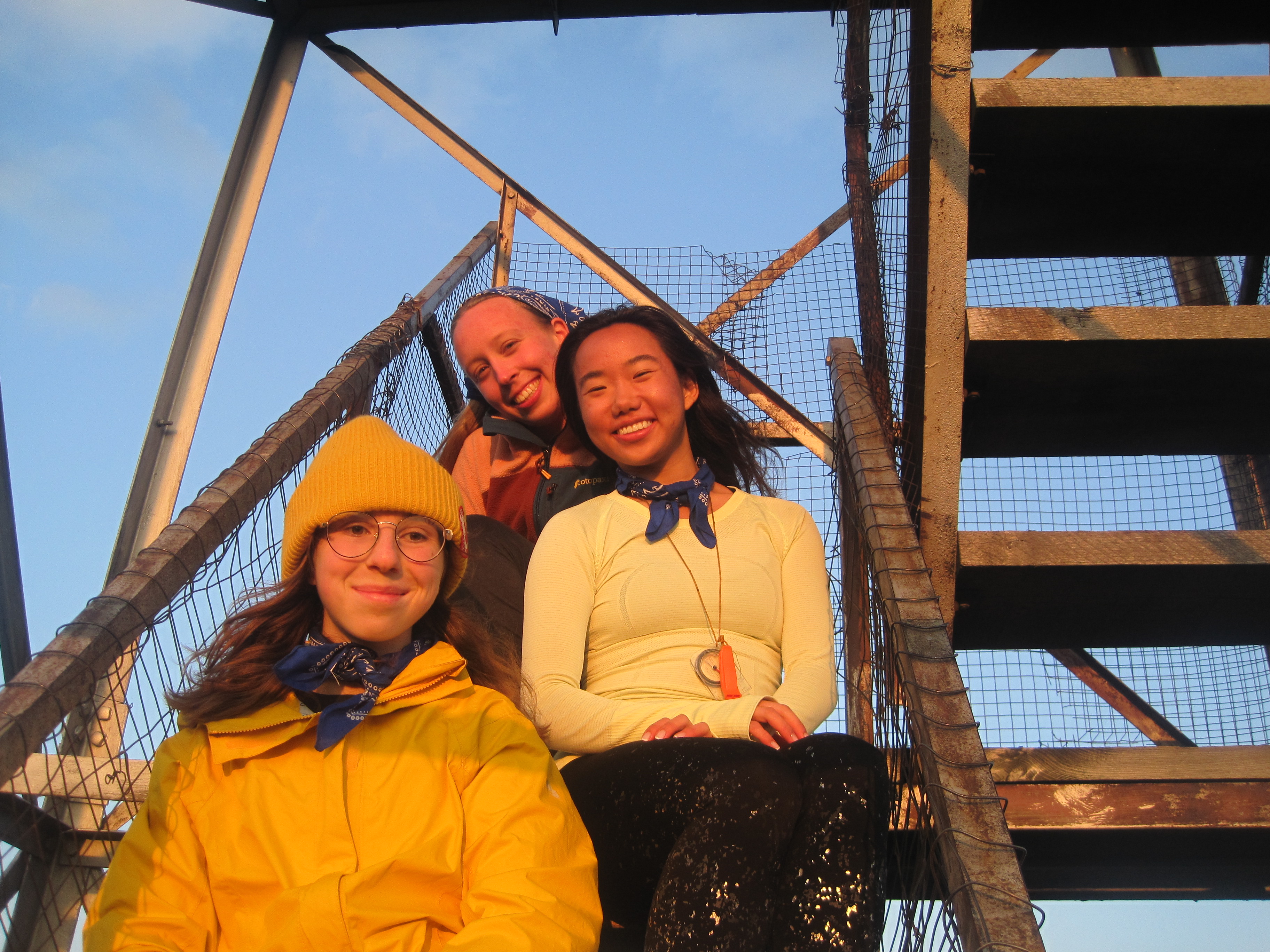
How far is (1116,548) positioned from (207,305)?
281 cm

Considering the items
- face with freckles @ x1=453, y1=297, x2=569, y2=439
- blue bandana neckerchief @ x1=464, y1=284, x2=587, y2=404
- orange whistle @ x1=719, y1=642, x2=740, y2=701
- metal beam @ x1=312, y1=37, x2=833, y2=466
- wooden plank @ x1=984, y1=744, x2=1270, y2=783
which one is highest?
metal beam @ x1=312, y1=37, x2=833, y2=466

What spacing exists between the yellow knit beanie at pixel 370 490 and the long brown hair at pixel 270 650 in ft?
0.16

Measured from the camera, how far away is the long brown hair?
1.53 meters

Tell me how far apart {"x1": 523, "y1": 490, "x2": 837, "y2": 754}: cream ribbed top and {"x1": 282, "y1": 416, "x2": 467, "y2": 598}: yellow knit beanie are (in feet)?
0.78

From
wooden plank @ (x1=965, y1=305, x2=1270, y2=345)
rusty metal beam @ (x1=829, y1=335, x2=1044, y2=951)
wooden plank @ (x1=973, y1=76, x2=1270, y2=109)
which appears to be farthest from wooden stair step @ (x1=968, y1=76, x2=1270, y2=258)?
rusty metal beam @ (x1=829, y1=335, x2=1044, y2=951)

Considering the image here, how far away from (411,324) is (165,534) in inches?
60.9

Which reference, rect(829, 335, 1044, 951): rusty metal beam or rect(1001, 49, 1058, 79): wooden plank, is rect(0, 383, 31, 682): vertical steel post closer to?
rect(829, 335, 1044, 951): rusty metal beam

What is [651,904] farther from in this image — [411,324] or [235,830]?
[411,324]

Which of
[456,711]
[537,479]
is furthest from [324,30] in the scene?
[456,711]

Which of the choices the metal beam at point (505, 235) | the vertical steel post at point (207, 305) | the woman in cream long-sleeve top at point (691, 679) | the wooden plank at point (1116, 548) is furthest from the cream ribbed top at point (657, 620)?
the metal beam at point (505, 235)

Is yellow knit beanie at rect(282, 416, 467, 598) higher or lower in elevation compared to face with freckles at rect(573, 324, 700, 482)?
lower

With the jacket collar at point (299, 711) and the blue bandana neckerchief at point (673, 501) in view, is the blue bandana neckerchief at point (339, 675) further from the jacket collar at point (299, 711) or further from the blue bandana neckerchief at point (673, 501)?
the blue bandana neckerchief at point (673, 501)

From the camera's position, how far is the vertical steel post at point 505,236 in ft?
14.1

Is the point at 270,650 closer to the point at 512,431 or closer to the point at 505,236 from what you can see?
the point at 512,431
